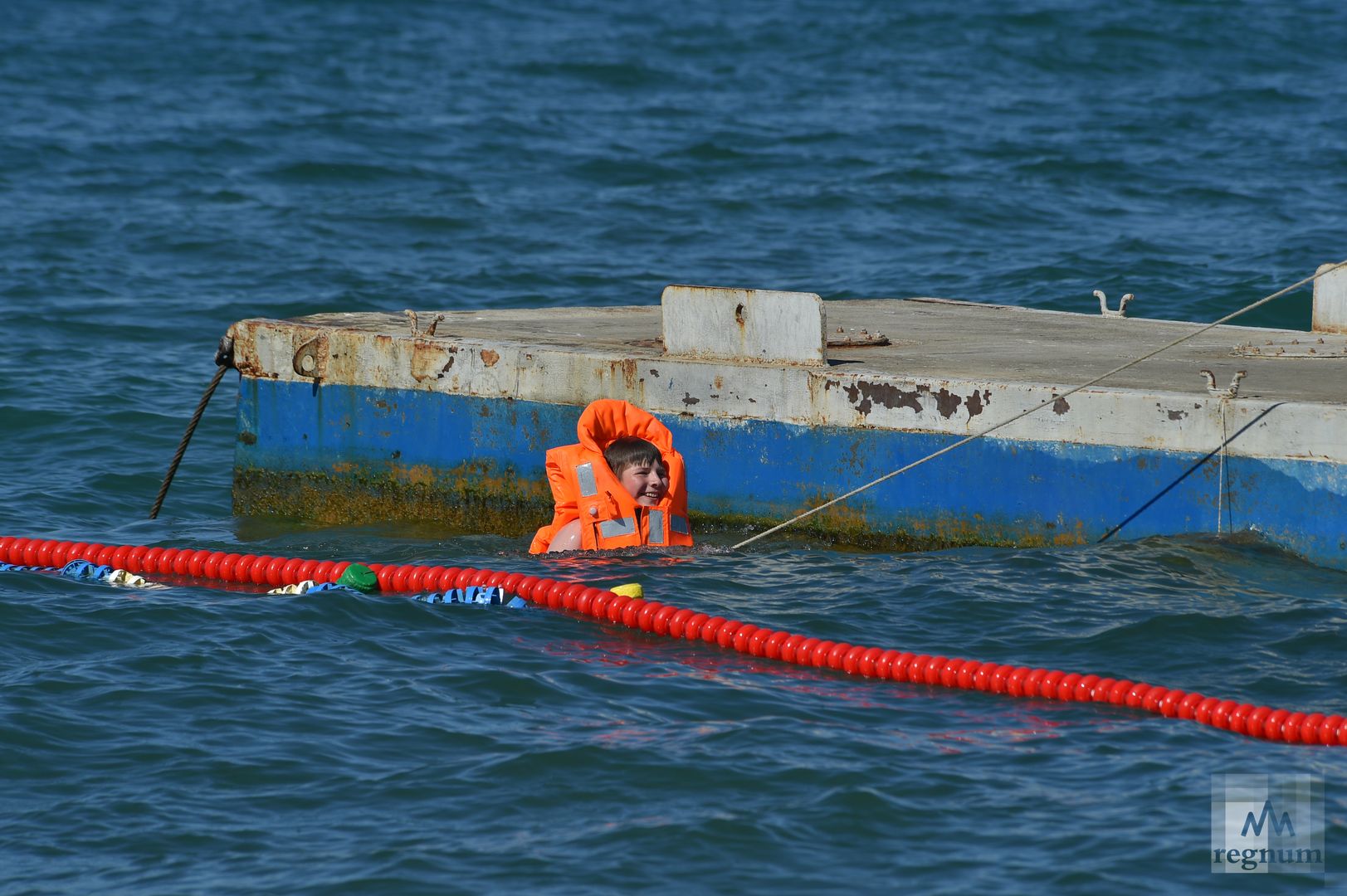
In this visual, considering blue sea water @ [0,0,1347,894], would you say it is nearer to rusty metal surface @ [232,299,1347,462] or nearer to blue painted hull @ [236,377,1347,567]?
blue painted hull @ [236,377,1347,567]

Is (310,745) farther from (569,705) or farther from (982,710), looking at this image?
(982,710)

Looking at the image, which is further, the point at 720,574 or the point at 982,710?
the point at 720,574

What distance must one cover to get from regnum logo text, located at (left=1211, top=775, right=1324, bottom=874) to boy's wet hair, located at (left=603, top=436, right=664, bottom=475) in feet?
12.3

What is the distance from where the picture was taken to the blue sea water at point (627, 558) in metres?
6.23

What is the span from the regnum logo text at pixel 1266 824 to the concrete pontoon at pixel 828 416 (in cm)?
236

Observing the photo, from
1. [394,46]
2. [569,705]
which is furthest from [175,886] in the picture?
[394,46]

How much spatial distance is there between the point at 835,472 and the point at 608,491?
1246 millimetres

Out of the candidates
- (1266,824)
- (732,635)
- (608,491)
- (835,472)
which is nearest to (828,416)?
(835,472)

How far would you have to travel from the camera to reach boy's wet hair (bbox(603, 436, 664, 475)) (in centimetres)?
930

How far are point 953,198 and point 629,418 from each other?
1256 cm

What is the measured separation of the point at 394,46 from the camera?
33344mm

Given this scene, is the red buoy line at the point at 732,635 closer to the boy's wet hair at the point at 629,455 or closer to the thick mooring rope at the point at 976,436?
the boy's wet hair at the point at 629,455

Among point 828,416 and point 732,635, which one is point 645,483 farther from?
point 732,635

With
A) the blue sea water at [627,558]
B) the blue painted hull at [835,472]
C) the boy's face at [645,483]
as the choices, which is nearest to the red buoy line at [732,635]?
the blue sea water at [627,558]
